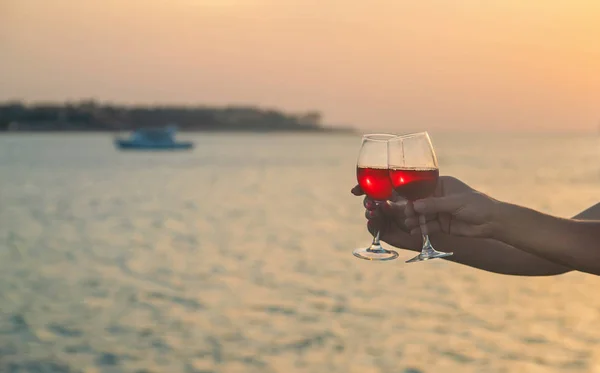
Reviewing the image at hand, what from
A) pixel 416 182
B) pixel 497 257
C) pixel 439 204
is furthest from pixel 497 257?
pixel 439 204

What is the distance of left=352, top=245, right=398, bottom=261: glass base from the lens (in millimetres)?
2971

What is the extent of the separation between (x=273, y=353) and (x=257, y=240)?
11.7m

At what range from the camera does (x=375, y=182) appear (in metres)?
2.82

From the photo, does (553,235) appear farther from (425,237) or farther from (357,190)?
(357,190)

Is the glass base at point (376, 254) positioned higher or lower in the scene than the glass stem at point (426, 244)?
lower

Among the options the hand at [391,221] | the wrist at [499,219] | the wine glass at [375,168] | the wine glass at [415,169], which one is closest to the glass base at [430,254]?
the wine glass at [415,169]

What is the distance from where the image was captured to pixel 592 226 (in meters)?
2.26

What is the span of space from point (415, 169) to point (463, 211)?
1.08 feet

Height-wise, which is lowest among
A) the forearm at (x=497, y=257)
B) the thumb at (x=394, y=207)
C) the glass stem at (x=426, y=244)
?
the forearm at (x=497, y=257)

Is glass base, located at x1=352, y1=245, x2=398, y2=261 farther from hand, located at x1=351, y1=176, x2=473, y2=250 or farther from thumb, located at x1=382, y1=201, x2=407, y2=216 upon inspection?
thumb, located at x1=382, y1=201, x2=407, y2=216

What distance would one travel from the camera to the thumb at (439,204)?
2.39m

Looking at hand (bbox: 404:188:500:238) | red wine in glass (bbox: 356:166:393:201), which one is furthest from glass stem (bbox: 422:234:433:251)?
red wine in glass (bbox: 356:166:393:201)

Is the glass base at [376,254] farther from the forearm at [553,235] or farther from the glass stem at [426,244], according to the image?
the forearm at [553,235]

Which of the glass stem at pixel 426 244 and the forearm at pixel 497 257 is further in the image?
the forearm at pixel 497 257
